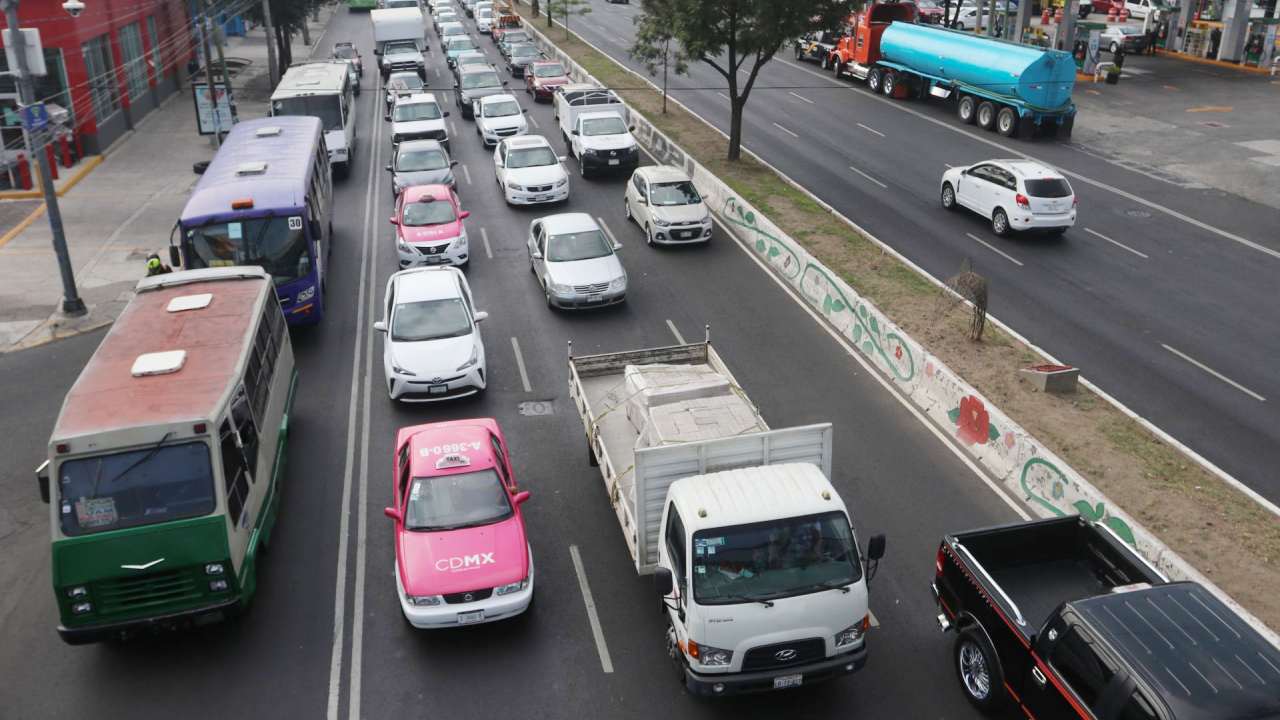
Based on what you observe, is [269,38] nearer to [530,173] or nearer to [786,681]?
[530,173]

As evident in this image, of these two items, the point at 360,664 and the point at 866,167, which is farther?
the point at 866,167

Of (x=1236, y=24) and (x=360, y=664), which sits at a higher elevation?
(x=1236, y=24)

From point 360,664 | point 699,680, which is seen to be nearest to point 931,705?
point 699,680

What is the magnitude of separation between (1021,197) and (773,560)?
732 inches

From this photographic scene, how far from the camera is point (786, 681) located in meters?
9.83

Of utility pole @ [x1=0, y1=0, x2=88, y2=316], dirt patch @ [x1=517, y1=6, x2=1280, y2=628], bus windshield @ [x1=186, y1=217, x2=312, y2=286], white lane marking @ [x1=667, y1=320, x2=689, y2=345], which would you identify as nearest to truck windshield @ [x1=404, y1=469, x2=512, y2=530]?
white lane marking @ [x1=667, y1=320, x2=689, y2=345]

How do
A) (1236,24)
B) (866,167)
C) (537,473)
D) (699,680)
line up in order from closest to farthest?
1. (699,680)
2. (537,473)
3. (866,167)
4. (1236,24)

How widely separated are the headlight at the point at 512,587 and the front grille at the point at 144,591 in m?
3.43

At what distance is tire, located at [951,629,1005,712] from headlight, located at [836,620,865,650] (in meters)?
1.22

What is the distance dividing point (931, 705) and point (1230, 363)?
12.3 metres

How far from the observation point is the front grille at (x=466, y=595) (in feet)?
36.9

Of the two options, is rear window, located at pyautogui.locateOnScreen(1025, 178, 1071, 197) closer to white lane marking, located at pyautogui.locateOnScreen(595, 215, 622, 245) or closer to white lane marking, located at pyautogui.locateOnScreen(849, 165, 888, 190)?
white lane marking, located at pyautogui.locateOnScreen(849, 165, 888, 190)

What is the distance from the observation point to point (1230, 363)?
18859 mm

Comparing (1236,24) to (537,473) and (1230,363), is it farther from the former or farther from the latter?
(537,473)
